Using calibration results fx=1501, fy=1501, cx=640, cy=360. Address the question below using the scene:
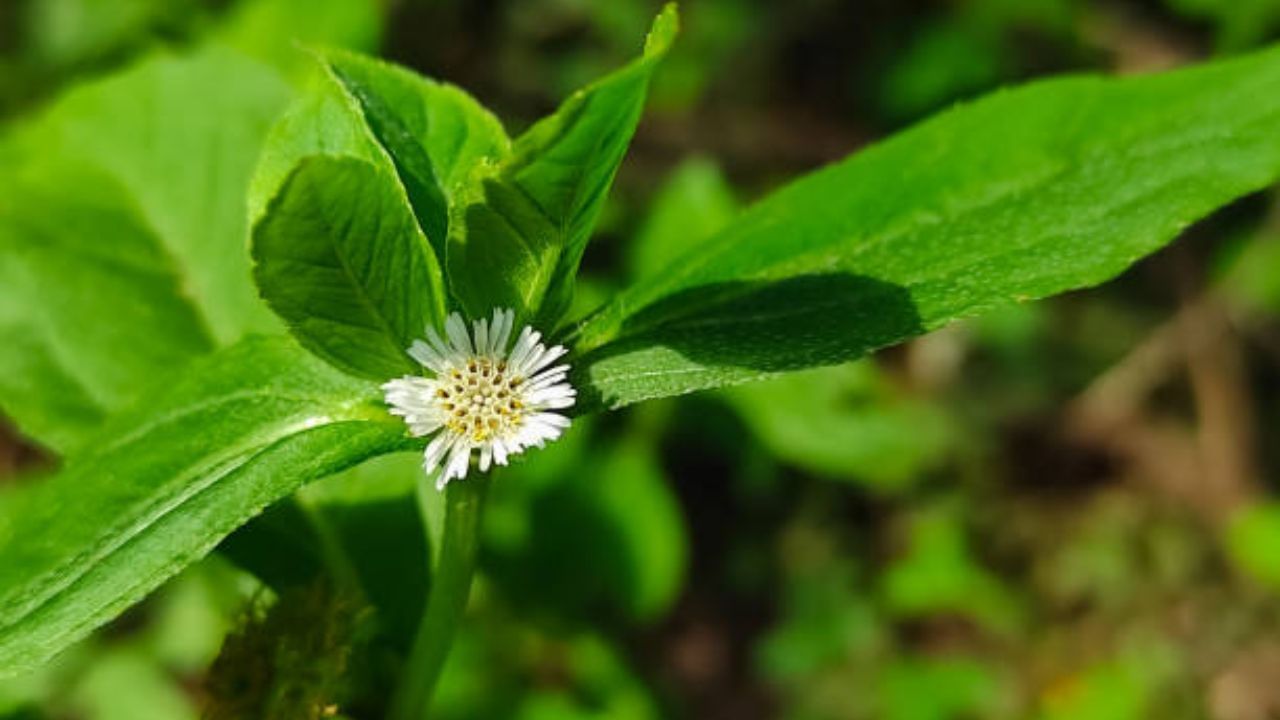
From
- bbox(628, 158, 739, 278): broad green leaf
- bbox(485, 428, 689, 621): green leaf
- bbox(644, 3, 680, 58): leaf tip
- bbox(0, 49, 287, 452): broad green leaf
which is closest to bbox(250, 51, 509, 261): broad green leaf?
bbox(644, 3, 680, 58): leaf tip

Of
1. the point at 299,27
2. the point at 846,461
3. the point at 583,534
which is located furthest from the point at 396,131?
the point at 846,461

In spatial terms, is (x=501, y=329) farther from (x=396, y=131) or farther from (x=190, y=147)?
(x=190, y=147)

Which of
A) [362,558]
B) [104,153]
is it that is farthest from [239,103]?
[362,558]

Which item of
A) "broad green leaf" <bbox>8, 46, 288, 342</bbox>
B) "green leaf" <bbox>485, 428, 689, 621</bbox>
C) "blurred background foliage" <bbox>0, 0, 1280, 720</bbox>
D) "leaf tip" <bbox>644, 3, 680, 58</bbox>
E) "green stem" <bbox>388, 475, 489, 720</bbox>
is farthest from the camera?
"blurred background foliage" <bbox>0, 0, 1280, 720</bbox>

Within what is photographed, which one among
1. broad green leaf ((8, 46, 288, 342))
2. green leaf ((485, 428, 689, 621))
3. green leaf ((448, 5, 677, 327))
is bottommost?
green leaf ((448, 5, 677, 327))

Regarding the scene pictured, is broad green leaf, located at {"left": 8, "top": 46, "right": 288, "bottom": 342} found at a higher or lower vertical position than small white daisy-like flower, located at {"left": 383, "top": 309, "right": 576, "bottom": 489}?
higher

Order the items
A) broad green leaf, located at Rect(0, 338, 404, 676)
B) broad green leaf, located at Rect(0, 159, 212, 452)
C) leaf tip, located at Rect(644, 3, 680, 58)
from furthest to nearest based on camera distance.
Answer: broad green leaf, located at Rect(0, 159, 212, 452)
broad green leaf, located at Rect(0, 338, 404, 676)
leaf tip, located at Rect(644, 3, 680, 58)

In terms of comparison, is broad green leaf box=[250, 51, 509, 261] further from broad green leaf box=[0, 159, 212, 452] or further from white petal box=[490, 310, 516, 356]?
broad green leaf box=[0, 159, 212, 452]
